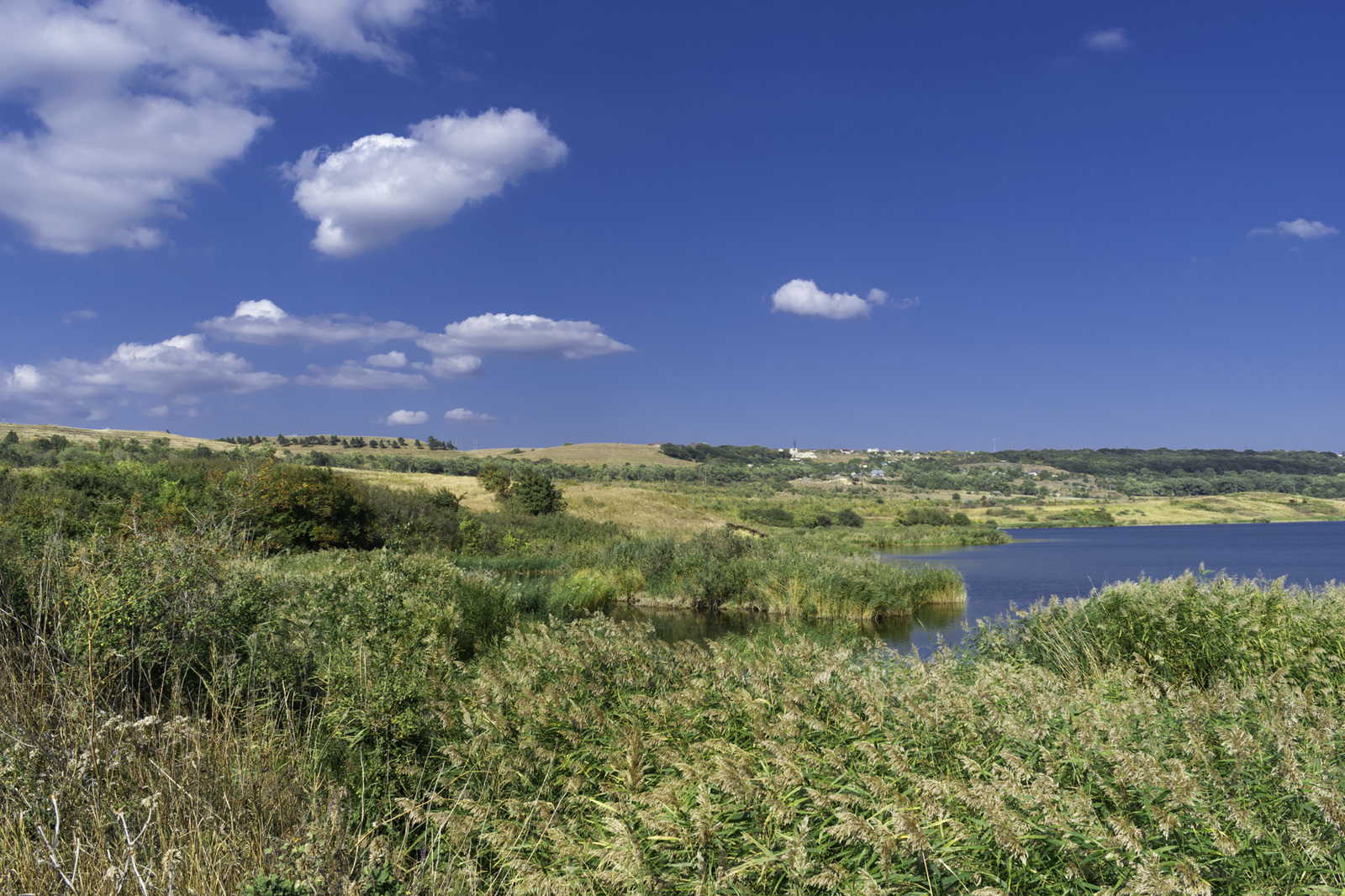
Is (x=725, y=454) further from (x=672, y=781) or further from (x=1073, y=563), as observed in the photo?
(x=672, y=781)

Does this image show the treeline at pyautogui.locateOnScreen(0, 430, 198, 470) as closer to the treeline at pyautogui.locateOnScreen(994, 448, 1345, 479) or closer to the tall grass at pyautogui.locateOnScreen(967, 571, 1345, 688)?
the tall grass at pyautogui.locateOnScreen(967, 571, 1345, 688)

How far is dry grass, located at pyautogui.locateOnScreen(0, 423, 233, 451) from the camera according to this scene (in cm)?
5209

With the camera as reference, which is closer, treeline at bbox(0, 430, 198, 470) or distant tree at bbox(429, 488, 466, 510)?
distant tree at bbox(429, 488, 466, 510)

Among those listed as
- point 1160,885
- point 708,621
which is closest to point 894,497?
point 708,621

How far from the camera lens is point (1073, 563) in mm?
37781

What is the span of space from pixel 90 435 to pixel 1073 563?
2549 inches

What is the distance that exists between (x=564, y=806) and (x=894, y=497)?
8907 centimetres

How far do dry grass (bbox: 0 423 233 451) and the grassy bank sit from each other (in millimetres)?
54704

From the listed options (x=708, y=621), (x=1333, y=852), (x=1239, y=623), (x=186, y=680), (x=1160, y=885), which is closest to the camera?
(x=1160, y=885)

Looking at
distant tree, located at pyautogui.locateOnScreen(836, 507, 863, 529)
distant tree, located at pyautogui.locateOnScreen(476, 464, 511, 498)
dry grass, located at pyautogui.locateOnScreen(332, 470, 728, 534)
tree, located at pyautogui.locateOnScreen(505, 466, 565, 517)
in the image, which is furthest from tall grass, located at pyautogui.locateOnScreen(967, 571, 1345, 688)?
distant tree, located at pyautogui.locateOnScreen(836, 507, 863, 529)

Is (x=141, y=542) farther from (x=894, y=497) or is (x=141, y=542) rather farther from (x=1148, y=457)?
(x=1148, y=457)

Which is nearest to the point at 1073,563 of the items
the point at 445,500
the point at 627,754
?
the point at 445,500

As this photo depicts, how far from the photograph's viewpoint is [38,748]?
317 cm

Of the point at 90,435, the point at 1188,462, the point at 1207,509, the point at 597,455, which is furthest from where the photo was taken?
the point at 1188,462
